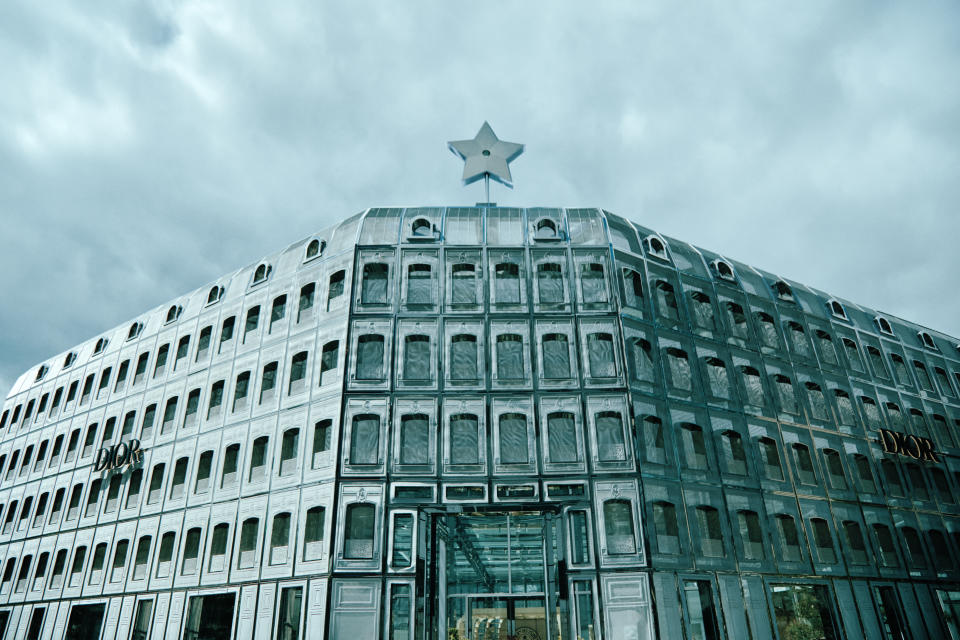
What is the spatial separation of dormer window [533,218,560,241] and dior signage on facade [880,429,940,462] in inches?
725

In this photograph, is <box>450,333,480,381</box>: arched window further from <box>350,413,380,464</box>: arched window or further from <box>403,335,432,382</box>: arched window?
<box>350,413,380,464</box>: arched window

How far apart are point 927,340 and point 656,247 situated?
65.4 feet

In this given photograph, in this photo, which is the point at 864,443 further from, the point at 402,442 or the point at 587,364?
the point at 402,442

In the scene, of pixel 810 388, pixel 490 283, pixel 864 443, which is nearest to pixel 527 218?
pixel 490 283

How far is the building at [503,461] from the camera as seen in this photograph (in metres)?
24.0

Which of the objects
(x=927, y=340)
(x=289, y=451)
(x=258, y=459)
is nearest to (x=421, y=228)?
(x=289, y=451)

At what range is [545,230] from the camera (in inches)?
1185

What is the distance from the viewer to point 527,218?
30188 millimetres

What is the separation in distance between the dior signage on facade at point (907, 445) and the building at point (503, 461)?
197 mm

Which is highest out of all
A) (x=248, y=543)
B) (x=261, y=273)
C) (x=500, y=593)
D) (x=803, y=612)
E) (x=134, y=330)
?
(x=134, y=330)

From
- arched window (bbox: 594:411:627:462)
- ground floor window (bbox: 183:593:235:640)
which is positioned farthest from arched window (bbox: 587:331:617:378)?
ground floor window (bbox: 183:593:235:640)

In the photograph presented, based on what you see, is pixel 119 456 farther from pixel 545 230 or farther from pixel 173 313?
pixel 545 230

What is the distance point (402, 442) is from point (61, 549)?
20904 mm

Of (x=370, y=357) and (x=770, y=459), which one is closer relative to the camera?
(x=370, y=357)
